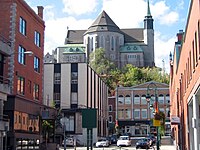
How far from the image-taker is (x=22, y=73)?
137 ft

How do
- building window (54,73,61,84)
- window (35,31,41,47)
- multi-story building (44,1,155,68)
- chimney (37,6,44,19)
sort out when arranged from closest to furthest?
window (35,31,41,47) → chimney (37,6,44,19) → building window (54,73,61,84) → multi-story building (44,1,155,68)

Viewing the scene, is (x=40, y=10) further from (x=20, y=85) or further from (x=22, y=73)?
(x=20, y=85)

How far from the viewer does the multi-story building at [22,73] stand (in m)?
36.9

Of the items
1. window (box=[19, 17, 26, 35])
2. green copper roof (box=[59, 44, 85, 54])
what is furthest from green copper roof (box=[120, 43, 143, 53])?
window (box=[19, 17, 26, 35])

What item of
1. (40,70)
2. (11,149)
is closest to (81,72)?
(40,70)

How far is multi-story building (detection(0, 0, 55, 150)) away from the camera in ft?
121

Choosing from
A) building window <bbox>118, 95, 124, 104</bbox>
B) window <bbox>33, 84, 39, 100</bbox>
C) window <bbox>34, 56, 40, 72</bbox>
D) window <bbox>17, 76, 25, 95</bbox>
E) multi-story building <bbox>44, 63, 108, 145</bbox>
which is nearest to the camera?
window <bbox>17, 76, 25, 95</bbox>

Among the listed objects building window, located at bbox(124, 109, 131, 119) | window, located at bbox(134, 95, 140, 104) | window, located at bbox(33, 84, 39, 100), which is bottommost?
building window, located at bbox(124, 109, 131, 119)

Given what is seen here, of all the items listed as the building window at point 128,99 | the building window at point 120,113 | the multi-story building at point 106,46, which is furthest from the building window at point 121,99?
the multi-story building at point 106,46

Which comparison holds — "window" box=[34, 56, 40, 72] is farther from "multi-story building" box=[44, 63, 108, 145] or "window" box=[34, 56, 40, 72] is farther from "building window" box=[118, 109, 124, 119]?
"building window" box=[118, 109, 124, 119]

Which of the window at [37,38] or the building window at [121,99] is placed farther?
the building window at [121,99]

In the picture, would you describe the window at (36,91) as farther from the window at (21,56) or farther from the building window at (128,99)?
the building window at (128,99)

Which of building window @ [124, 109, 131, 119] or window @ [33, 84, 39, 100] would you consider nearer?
window @ [33, 84, 39, 100]

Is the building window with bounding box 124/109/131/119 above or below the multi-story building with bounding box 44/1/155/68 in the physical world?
below
